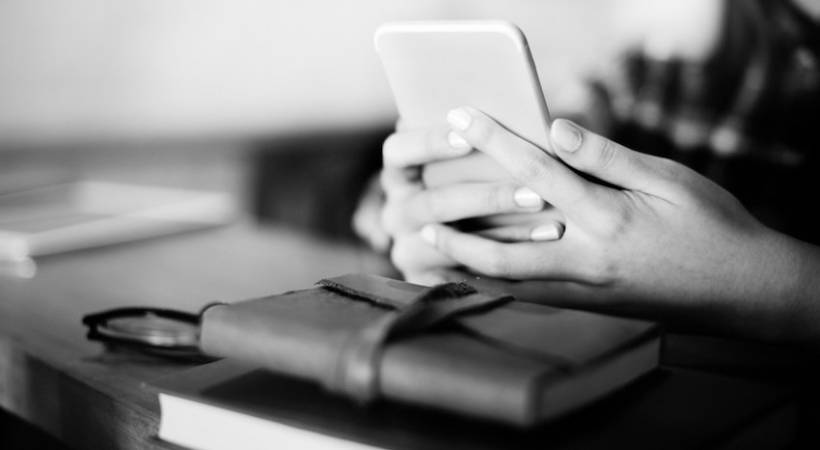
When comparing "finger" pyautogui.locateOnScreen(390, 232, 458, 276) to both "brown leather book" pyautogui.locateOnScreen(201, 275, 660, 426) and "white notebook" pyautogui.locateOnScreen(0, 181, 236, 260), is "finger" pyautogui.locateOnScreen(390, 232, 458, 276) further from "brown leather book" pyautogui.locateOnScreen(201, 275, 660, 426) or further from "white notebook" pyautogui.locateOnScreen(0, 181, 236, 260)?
"white notebook" pyautogui.locateOnScreen(0, 181, 236, 260)

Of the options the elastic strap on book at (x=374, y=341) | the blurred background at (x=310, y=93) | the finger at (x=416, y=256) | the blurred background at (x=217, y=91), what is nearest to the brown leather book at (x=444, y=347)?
the elastic strap on book at (x=374, y=341)

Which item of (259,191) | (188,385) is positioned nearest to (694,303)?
(188,385)

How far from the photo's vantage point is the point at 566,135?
0.62 metres

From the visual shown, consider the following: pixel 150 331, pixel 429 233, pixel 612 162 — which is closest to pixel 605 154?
pixel 612 162

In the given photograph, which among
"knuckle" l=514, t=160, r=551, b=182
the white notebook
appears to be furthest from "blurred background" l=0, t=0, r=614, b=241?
"knuckle" l=514, t=160, r=551, b=182

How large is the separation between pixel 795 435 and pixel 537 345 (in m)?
0.19

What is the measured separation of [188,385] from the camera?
45cm

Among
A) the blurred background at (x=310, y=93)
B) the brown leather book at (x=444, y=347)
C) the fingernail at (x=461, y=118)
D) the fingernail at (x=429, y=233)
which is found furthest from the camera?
the blurred background at (x=310, y=93)

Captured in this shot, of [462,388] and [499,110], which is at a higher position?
[499,110]

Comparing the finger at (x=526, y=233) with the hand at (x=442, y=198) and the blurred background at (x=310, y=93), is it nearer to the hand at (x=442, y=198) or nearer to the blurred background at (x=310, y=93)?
the hand at (x=442, y=198)

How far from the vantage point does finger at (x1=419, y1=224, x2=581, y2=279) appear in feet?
2.22

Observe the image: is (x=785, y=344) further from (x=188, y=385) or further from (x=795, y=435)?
(x=188, y=385)

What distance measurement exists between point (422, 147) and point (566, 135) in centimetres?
17

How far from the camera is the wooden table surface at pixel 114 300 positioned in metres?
0.55
